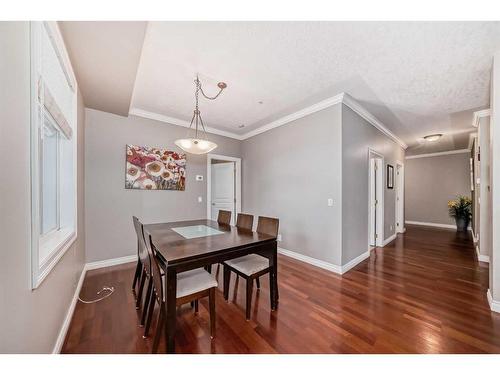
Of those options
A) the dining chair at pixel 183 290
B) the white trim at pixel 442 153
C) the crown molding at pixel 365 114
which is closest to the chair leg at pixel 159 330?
the dining chair at pixel 183 290

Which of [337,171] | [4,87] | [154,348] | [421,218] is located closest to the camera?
[4,87]

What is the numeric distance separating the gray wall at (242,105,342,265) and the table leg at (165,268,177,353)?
7.49 feet

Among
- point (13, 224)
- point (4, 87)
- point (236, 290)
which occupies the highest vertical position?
point (4, 87)

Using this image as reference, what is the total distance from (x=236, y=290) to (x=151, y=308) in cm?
100

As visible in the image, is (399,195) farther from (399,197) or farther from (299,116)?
(299,116)

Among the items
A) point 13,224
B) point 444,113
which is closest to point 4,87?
point 13,224

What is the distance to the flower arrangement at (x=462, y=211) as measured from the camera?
17.9ft

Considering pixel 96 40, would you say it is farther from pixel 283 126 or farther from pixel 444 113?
pixel 444 113

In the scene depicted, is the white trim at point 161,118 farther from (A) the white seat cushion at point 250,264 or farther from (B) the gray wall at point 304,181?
(A) the white seat cushion at point 250,264

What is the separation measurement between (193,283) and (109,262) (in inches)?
88.8

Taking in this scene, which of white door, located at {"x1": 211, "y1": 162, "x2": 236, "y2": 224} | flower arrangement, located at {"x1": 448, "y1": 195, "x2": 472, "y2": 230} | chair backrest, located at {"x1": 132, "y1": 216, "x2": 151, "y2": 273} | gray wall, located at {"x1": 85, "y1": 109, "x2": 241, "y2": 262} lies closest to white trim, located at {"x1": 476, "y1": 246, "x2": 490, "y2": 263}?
flower arrangement, located at {"x1": 448, "y1": 195, "x2": 472, "y2": 230}

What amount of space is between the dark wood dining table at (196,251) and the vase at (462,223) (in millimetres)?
6617

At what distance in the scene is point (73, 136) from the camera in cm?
217

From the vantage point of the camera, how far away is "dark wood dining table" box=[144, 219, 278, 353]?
4.51ft
